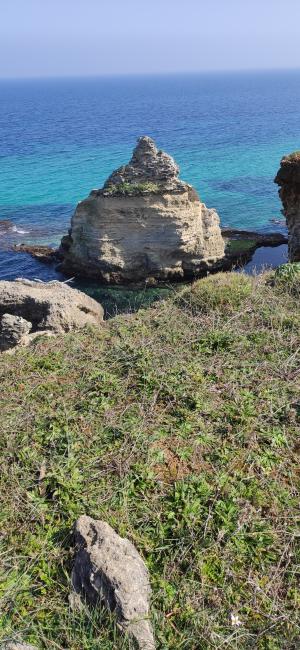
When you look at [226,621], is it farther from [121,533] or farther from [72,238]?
[72,238]

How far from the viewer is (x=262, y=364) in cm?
980

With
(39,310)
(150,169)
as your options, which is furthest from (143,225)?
(39,310)

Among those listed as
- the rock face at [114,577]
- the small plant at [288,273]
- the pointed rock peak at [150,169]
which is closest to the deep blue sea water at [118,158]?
the pointed rock peak at [150,169]

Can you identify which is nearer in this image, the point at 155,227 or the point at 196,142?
the point at 155,227

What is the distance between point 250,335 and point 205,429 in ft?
11.2

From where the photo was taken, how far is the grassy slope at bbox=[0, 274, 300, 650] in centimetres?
583

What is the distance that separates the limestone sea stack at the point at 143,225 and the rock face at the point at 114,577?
26.7 m

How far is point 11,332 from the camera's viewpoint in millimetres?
15898

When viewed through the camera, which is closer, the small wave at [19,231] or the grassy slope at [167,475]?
the grassy slope at [167,475]

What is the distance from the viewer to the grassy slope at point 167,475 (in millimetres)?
5832

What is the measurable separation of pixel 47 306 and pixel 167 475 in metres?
11.6

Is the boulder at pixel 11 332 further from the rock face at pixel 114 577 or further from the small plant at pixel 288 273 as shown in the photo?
the rock face at pixel 114 577

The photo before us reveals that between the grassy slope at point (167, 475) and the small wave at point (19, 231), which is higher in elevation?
the grassy slope at point (167, 475)

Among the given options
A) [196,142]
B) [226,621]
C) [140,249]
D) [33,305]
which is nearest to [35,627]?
[226,621]
